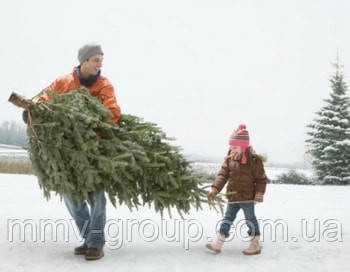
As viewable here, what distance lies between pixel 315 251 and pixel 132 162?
2.57m

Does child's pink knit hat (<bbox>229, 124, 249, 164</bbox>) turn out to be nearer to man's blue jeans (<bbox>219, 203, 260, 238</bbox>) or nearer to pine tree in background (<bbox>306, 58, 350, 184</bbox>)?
man's blue jeans (<bbox>219, 203, 260, 238</bbox>)

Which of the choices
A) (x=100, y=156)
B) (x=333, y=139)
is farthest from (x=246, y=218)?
(x=333, y=139)

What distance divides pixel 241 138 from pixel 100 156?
1.75 m

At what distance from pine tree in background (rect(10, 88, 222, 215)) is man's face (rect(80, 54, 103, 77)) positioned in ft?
1.06

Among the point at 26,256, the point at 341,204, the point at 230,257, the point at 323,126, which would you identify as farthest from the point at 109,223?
the point at 323,126

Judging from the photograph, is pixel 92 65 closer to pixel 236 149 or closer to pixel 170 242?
pixel 236 149

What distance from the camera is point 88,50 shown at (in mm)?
4703

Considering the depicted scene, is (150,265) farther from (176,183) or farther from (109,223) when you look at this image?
(109,223)

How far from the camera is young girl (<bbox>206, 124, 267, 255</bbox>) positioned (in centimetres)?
499

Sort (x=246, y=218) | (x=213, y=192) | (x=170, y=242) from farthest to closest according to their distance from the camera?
1. (x=170, y=242)
2. (x=246, y=218)
3. (x=213, y=192)

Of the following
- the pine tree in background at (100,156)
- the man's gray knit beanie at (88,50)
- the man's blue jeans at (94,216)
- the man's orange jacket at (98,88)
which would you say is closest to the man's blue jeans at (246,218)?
the pine tree in background at (100,156)

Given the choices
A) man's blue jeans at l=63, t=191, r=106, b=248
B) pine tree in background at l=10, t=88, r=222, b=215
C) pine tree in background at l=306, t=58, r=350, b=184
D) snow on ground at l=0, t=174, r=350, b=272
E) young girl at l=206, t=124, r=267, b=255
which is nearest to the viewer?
pine tree in background at l=10, t=88, r=222, b=215

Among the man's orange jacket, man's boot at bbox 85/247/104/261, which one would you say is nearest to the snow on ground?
man's boot at bbox 85/247/104/261

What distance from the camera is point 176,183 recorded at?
468cm
